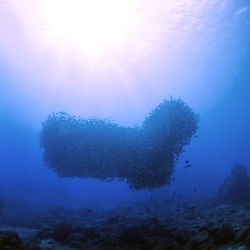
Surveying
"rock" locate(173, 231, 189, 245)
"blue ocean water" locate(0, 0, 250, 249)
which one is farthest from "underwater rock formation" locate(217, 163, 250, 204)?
"rock" locate(173, 231, 189, 245)

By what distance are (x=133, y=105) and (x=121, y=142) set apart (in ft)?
334

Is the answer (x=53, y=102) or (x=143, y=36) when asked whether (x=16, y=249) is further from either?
(x=53, y=102)

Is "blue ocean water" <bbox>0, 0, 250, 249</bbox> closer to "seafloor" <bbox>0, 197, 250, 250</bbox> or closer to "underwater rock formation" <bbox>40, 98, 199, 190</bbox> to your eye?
"seafloor" <bbox>0, 197, 250, 250</bbox>

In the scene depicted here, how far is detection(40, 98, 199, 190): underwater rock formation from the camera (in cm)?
1622

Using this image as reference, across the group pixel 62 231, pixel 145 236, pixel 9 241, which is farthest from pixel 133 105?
pixel 9 241

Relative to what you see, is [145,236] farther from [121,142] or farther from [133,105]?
[133,105]

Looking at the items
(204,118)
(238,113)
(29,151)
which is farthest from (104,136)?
(238,113)

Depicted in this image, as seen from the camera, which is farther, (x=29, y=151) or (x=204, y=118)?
(x=204, y=118)

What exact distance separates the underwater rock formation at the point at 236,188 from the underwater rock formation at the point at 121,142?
1544 cm

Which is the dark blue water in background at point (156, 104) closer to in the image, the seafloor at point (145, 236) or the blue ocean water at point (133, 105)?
the blue ocean water at point (133, 105)

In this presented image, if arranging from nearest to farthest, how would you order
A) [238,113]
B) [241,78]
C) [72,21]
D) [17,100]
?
[72,21], [241,78], [17,100], [238,113]

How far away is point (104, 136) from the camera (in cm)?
1641

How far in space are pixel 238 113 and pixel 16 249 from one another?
148 meters

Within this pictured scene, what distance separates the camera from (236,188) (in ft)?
92.5
